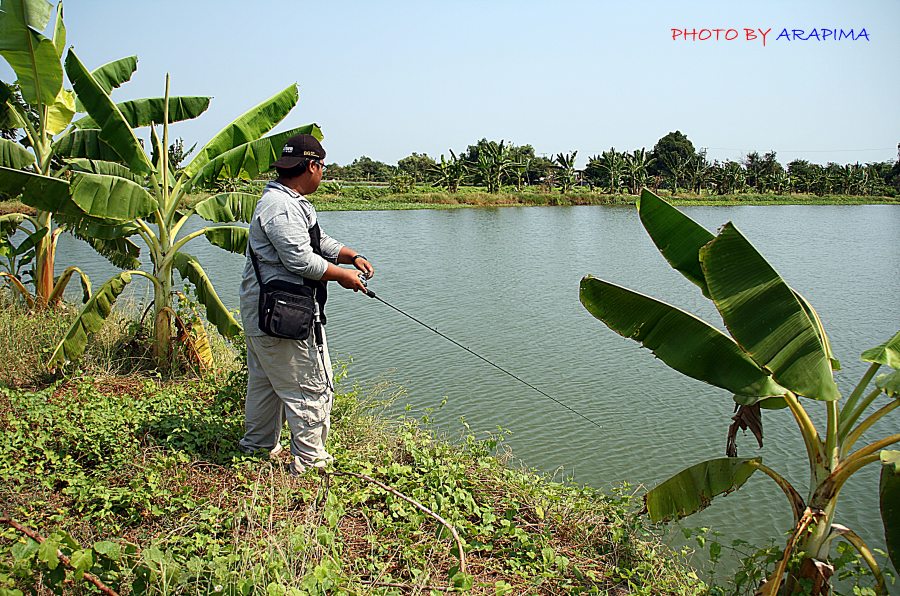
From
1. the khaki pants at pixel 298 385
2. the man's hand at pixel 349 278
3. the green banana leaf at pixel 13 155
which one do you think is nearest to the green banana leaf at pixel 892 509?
the man's hand at pixel 349 278

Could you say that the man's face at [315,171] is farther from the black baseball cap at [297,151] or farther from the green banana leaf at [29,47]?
the green banana leaf at [29,47]

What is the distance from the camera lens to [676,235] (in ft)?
11.4

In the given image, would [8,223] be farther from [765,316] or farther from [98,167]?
[765,316]

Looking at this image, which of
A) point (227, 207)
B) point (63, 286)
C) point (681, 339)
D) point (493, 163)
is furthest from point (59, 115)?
point (493, 163)

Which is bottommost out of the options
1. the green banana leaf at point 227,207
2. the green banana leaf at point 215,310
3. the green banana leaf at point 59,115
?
the green banana leaf at point 215,310

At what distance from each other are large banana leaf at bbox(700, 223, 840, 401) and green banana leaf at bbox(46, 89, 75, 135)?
19.9ft

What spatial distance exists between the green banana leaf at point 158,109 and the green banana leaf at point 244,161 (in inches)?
31.4

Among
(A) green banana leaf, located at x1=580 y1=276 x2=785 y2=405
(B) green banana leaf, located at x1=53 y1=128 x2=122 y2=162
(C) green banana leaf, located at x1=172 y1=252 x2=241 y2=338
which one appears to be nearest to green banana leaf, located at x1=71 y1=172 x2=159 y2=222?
A: (C) green banana leaf, located at x1=172 y1=252 x2=241 y2=338

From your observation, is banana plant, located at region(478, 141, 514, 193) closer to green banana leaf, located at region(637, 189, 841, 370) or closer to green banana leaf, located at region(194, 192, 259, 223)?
green banana leaf, located at region(194, 192, 259, 223)

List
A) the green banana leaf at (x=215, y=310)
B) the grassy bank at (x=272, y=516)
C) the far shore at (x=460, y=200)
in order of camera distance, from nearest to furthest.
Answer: the grassy bank at (x=272, y=516)
the green banana leaf at (x=215, y=310)
the far shore at (x=460, y=200)

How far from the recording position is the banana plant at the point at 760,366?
3004 mm

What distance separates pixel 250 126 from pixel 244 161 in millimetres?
567

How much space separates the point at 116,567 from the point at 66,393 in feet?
9.20

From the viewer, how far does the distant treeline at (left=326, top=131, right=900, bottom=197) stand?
156 feet
